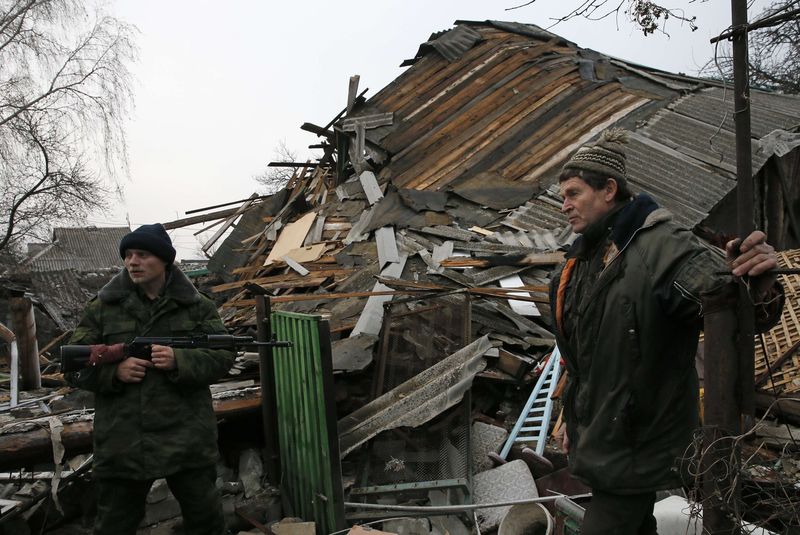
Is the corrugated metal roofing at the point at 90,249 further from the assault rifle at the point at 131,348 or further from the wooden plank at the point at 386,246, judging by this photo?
the assault rifle at the point at 131,348

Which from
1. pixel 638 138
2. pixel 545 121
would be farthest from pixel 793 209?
pixel 545 121

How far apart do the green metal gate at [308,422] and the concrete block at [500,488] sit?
37.9 inches

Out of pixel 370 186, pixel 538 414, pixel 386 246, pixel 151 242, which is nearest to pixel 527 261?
pixel 386 246

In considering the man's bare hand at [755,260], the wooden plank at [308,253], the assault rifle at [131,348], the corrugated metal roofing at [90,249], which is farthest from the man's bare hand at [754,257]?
the corrugated metal roofing at [90,249]

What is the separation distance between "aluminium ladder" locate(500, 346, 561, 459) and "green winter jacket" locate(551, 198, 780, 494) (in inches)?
105

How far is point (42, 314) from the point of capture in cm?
1177

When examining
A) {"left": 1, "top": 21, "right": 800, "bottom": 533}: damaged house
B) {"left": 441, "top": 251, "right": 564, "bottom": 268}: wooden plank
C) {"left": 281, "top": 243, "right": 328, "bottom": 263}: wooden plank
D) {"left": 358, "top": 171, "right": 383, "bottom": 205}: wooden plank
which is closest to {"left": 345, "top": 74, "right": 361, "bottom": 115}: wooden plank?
{"left": 1, "top": 21, "right": 800, "bottom": 533}: damaged house

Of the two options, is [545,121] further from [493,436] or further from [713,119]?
[493,436]

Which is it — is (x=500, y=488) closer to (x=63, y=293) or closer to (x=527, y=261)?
(x=527, y=261)

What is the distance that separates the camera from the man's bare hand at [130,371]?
2992 millimetres

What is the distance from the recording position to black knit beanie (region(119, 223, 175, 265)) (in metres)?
3.11

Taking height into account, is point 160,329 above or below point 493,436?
above

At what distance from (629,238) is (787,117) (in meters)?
10.4

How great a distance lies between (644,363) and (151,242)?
241 cm
